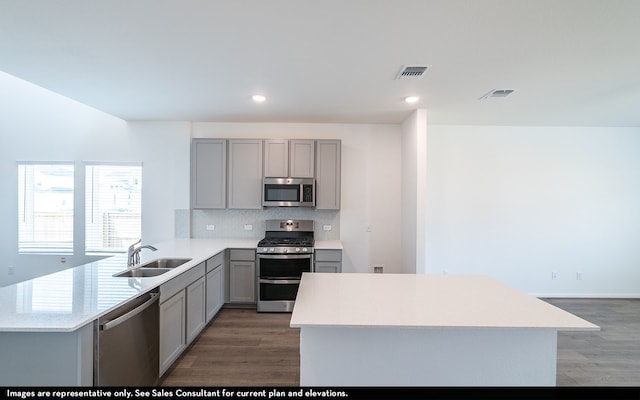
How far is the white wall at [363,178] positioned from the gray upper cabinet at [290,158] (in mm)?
318

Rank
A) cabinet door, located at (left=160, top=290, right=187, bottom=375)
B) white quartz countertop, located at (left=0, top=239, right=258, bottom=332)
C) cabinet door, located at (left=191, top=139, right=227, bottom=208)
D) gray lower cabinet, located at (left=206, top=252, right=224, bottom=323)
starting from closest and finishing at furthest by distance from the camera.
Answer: white quartz countertop, located at (left=0, top=239, right=258, bottom=332), cabinet door, located at (left=160, top=290, right=187, bottom=375), gray lower cabinet, located at (left=206, top=252, right=224, bottom=323), cabinet door, located at (left=191, top=139, right=227, bottom=208)

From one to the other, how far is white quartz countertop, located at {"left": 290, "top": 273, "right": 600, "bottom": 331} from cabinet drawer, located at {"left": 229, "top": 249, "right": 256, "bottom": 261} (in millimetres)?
1750

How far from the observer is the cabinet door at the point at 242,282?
3.84 meters

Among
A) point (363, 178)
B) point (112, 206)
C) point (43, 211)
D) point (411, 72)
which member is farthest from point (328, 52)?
point (43, 211)

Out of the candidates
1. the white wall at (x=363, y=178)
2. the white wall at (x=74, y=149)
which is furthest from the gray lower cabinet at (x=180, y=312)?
the white wall at (x=363, y=178)

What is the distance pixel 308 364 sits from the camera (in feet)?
5.24

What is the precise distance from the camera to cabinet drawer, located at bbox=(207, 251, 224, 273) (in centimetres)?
328

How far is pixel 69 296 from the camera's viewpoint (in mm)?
1773

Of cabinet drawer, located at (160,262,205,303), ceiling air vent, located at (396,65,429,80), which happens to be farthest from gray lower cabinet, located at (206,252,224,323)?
ceiling air vent, located at (396,65,429,80)

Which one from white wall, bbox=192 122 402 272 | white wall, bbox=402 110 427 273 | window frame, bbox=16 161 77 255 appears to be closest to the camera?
white wall, bbox=402 110 427 273

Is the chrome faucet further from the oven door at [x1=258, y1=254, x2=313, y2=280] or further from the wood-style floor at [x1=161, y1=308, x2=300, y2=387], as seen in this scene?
the oven door at [x1=258, y1=254, x2=313, y2=280]

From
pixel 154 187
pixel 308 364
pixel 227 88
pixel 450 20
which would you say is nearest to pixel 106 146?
pixel 154 187

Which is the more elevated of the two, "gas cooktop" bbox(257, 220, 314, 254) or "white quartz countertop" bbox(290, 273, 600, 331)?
"gas cooktop" bbox(257, 220, 314, 254)

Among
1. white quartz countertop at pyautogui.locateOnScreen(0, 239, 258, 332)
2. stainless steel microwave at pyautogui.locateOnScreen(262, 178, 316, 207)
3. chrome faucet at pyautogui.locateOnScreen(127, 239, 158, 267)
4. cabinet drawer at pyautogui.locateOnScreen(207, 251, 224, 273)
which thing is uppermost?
stainless steel microwave at pyautogui.locateOnScreen(262, 178, 316, 207)
